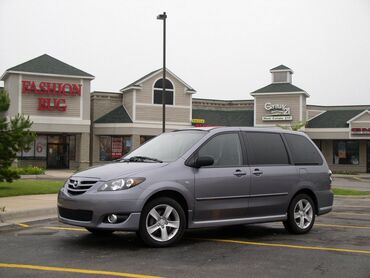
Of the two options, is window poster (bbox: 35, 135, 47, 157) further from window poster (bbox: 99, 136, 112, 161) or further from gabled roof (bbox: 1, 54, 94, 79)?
gabled roof (bbox: 1, 54, 94, 79)

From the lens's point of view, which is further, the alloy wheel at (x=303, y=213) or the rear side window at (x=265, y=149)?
the alloy wheel at (x=303, y=213)

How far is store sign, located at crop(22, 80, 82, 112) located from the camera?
1427 inches

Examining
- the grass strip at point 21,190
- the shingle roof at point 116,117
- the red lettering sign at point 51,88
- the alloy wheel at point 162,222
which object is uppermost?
the red lettering sign at point 51,88

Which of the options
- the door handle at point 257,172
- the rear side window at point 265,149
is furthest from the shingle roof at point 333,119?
the door handle at point 257,172

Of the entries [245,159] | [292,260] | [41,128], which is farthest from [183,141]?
[41,128]

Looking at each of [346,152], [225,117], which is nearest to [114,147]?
[225,117]

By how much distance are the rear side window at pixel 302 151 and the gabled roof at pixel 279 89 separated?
34820mm

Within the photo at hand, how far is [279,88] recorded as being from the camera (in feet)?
147

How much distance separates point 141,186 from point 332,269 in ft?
8.96

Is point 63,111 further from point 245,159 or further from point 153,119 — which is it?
point 245,159

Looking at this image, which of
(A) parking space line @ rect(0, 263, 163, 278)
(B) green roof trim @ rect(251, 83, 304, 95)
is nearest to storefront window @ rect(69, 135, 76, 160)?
(B) green roof trim @ rect(251, 83, 304, 95)

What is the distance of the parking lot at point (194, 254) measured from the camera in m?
6.04

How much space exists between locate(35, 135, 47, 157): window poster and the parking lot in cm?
3072

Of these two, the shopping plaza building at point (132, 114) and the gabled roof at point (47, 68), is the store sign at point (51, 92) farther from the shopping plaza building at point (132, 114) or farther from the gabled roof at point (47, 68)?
the gabled roof at point (47, 68)
